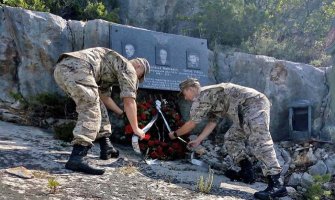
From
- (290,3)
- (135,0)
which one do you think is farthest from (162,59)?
(290,3)

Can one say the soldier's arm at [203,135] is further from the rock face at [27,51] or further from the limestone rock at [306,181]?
the rock face at [27,51]

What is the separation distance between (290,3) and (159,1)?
14.6 feet

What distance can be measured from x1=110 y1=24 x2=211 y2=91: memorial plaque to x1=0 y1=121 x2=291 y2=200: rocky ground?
1.68m

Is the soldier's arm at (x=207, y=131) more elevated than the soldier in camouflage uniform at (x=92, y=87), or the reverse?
the soldier in camouflage uniform at (x=92, y=87)

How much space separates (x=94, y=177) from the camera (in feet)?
13.8

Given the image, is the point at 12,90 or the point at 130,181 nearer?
the point at 130,181

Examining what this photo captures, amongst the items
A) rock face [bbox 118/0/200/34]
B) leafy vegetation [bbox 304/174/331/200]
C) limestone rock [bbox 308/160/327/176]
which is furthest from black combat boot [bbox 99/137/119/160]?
rock face [bbox 118/0/200/34]

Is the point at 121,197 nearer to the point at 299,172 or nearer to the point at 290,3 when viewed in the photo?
the point at 299,172

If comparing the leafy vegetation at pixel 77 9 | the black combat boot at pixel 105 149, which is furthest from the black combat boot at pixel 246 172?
the leafy vegetation at pixel 77 9

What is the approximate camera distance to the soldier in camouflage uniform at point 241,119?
187 inches

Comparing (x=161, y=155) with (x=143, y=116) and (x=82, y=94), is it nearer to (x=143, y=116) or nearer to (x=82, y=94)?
(x=143, y=116)

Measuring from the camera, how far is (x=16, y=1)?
30.2 ft

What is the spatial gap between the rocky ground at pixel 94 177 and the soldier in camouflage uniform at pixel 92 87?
0.25 meters

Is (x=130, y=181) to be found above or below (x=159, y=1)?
below
